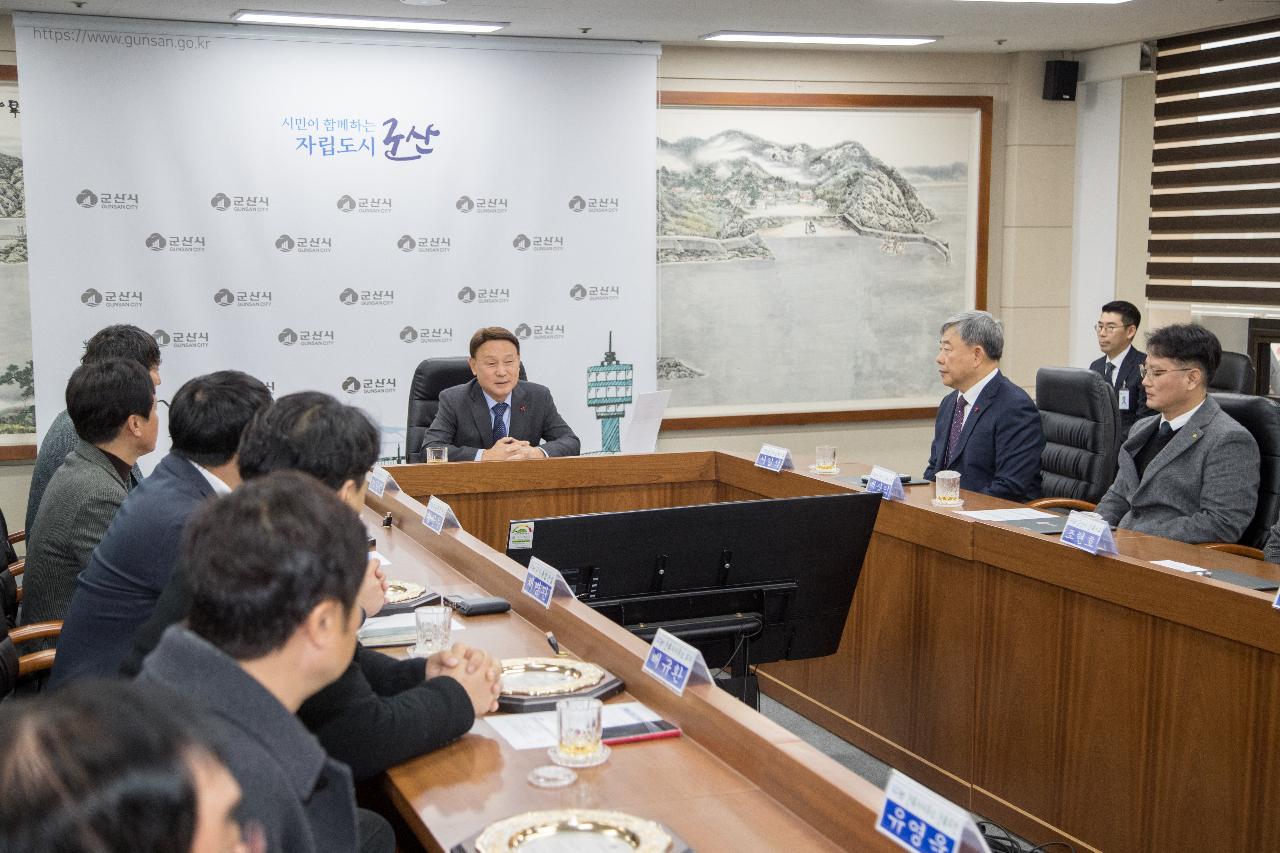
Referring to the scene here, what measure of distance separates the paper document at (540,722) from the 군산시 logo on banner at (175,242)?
4.38 meters

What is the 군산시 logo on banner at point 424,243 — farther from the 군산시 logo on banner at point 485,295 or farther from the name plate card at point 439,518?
the name plate card at point 439,518

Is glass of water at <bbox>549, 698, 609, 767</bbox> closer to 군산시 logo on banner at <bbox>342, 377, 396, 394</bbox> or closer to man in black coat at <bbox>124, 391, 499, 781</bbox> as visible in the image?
man in black coat at <bbox>124, 391, 499, 781</bbox>

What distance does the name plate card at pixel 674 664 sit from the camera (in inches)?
85.6

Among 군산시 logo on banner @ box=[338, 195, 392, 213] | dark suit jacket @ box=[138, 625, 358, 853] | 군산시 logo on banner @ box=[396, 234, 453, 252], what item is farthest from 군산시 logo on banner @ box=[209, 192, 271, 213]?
dark suit jacket @ box=[138, 625, 358, 853]

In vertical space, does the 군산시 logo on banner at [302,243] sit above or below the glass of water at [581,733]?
above

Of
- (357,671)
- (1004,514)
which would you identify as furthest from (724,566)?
(1004,514)

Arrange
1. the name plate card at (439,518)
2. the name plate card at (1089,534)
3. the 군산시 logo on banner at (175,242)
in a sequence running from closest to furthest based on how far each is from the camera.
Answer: the name plate card at (1089,534) → the name plate card at (439,518) → the 군산시 logo on banner at (175,242)

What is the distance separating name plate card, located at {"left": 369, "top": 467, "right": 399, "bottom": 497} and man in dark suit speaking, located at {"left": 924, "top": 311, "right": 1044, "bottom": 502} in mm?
1995

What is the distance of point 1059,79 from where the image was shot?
734 cm

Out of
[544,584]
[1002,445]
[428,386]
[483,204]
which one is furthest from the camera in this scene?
[483,204]

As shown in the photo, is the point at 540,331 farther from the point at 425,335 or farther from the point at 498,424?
the point at 498,424

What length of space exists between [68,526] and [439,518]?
0.94m

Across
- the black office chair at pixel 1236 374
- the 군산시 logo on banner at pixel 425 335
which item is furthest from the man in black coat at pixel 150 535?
the black office chair at pixel 1236 374

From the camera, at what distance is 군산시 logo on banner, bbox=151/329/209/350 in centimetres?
600
